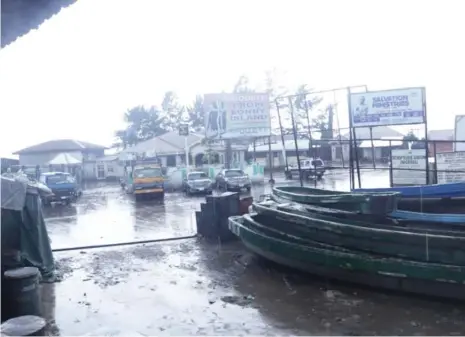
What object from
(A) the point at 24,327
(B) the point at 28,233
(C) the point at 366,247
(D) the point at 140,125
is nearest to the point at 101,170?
(D) the point at 140,125

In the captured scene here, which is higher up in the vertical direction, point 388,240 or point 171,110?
point 171,110

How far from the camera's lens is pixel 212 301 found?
698 centimetres

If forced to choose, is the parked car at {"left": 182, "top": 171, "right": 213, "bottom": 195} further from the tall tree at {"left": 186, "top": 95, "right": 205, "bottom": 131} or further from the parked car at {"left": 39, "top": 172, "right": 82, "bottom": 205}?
the tall tree at {"left": 186, "top": 95, "right": 205, "bottom": 131}

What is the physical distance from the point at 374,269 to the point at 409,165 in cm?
848

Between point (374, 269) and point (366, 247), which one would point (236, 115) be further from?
point (374, 269)

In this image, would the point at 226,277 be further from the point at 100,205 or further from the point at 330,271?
the point at 100,205

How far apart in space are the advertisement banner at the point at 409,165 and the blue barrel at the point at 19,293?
11.1 meters

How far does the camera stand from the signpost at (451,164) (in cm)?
1390

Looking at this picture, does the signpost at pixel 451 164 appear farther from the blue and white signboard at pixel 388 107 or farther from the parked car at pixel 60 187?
the parked car at pixel 60 187

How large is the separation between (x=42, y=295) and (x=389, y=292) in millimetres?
5421

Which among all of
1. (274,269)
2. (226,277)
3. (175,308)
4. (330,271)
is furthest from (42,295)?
(330,271)

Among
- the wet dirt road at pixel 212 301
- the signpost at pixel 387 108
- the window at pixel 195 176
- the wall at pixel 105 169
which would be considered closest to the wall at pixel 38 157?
the wall at pixel 105 169

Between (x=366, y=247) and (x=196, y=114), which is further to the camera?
(x=196, y=114)

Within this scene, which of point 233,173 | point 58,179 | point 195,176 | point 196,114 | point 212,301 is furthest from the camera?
point 196,114
